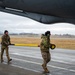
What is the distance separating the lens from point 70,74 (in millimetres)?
9180

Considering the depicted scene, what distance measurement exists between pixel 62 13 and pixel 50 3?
215 mm

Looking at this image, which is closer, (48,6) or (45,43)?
(48,6)

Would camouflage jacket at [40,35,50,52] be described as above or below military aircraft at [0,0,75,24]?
below

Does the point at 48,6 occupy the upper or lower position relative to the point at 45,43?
upper

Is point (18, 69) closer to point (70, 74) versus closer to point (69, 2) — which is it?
point (70, 74)

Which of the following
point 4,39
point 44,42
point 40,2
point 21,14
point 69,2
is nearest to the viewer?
point 69,2

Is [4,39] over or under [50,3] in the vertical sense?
under

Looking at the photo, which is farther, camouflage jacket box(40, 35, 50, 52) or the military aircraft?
camouflage jacket box(40, 35, 50, 52)

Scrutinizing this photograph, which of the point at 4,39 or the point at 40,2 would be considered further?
the point at 4,39

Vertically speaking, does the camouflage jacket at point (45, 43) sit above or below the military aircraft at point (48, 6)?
below

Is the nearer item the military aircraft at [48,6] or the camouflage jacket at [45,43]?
the military aircraft at [48,6]

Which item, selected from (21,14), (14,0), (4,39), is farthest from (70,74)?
(14,0)

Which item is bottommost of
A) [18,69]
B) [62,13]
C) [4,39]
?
[18,69]

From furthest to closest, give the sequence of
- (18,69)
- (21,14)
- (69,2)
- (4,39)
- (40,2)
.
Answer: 1. (4,39)
2. (18,69)
3. (21,14)
4. (40,2)
5. (69,2)
